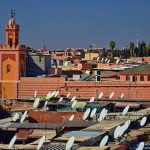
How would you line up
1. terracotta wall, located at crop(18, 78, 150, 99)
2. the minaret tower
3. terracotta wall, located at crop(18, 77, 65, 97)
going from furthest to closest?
1. the minaret tower
2. terracotta wall, located at crop(18, 77, 65, 97)
3. terracotta wall, located at crop(18, 78, 150, 99)

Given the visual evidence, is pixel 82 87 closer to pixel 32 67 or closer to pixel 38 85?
pixel 38 85

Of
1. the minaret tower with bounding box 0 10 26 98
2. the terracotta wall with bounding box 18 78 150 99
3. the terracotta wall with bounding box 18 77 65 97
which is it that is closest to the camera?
the terracotta wall with bounding box 18 78 150 99

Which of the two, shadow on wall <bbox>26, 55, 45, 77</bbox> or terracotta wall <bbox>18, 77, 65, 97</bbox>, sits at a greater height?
shadow on wall <bbox>26, 55, 45, 77</bbox>

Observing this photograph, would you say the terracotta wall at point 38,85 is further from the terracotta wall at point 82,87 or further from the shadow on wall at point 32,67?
the shadow on wall at point 32,67

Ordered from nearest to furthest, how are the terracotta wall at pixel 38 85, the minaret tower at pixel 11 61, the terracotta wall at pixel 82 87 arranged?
the terracotta wall at pixel 82 87
the terracotta wall at pixel 38 85
the minaret tower at pixel 11 61

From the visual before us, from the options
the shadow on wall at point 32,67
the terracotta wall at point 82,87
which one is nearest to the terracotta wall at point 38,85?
the terracotta wall at point 82,87

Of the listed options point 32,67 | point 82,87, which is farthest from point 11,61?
point 82,87

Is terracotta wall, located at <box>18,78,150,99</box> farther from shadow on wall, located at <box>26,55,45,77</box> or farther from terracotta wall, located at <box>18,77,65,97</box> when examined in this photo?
shadow on wall, located at <box>26,55,45,77</box>

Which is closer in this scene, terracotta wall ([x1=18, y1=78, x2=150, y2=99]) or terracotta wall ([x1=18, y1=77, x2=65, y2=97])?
terracotta wall ([x1=18, y1=78, x2=150, y2=99])

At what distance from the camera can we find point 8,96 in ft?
86.6

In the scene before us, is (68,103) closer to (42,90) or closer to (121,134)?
(42,90)

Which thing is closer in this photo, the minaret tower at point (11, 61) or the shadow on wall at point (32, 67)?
the minaret tower at point (11, 61)

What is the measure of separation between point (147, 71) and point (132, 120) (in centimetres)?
876

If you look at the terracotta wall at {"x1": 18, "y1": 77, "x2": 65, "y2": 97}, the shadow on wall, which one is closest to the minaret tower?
the terracotta wall at {"x1": 18, "y1": 77, "x2": 65, "y2": 97}
